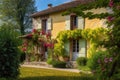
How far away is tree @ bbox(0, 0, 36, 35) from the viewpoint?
4838 cm

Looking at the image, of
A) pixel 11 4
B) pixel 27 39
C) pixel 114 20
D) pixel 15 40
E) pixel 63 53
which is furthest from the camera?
pixel 11 4

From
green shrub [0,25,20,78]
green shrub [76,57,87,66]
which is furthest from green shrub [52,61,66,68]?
green shrub [0,25,20,78]

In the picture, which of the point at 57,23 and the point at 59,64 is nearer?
the point at 59,64

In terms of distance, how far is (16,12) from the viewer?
48188 millimetres

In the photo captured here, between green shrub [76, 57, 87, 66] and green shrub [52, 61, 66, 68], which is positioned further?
green shrub [52, 61, 66, 68]

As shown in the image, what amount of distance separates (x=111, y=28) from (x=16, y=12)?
147 ft

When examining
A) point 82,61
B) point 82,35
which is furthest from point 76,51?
point 82,61

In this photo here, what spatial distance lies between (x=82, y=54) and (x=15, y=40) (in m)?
13.9

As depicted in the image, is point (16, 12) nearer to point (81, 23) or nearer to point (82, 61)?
point (81, 23)

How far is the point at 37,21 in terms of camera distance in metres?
31.8

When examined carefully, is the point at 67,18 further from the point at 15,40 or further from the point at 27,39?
the point at 15,40

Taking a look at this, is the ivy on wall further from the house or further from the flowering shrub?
the flowering shrub

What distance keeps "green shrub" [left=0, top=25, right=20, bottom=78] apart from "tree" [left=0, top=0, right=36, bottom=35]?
37.0 m

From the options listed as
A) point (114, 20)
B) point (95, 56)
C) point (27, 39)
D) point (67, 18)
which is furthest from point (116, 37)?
point (27, 39)
